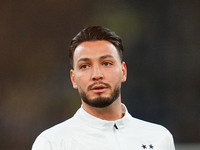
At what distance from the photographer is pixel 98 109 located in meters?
2.12

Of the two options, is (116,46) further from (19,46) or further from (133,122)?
(19,46)

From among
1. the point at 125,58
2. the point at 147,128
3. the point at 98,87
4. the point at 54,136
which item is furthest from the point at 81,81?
the point at 125,58

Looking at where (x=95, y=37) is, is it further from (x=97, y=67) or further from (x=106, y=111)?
(x=106, y=111)

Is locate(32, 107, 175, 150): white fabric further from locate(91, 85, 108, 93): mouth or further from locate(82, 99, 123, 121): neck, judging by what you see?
locate(91, 85, 108, 93): mouth

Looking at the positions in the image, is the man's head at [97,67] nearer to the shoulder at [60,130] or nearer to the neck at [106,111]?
the neck at [106,111]

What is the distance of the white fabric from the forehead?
320mm

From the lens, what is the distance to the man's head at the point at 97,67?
6.68ft

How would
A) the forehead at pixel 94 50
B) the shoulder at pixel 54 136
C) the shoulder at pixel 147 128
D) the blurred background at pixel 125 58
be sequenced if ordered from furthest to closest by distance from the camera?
the blurred background at pixel 125 58
the shoulder at pixel 147 128
the forehead at pixel 94 50
the shoulder at pixel 54 136

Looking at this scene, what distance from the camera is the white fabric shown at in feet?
6.59

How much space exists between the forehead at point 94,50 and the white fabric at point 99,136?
0.32m

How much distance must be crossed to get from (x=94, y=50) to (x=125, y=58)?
4257 millimetres

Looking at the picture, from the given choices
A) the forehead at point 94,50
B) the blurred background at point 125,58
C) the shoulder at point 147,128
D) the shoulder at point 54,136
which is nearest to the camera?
the shoulder at point 54,136

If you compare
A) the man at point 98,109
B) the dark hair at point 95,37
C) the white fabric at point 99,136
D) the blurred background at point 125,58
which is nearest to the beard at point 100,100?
the man at point 98,109

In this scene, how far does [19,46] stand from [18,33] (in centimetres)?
24
